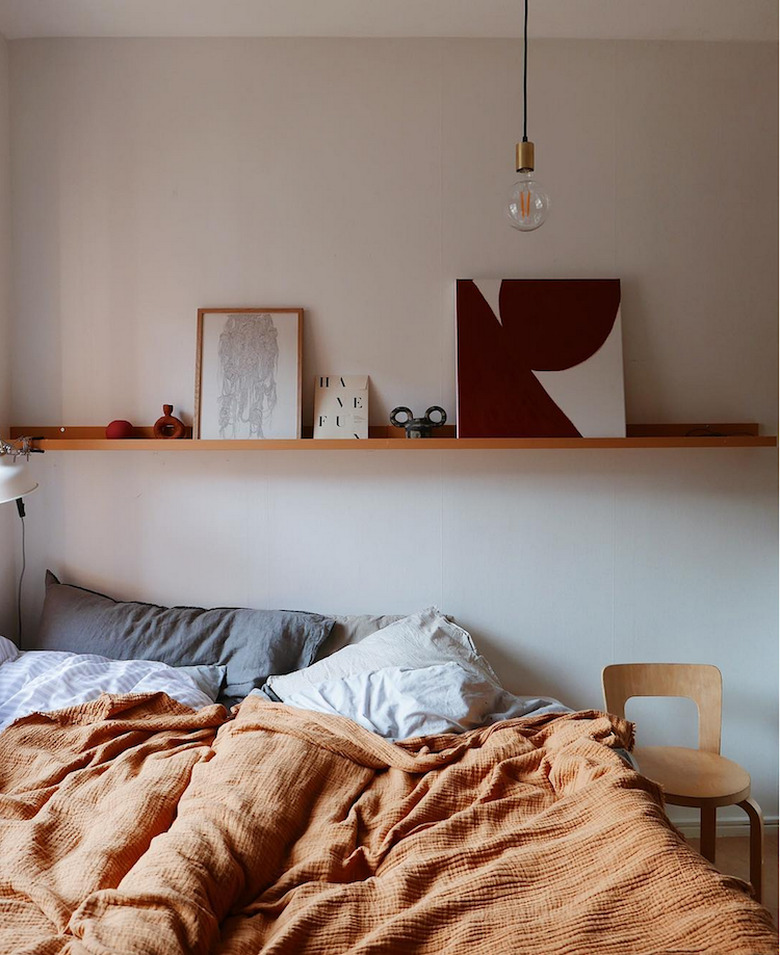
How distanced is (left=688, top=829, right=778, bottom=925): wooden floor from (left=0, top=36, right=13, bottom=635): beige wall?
2.61 m

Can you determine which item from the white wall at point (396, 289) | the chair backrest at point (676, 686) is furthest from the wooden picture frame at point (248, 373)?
the chair backrest at point (676, 686)

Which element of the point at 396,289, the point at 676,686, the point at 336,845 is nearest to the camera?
the point at 336,845

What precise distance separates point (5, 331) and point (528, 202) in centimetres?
195

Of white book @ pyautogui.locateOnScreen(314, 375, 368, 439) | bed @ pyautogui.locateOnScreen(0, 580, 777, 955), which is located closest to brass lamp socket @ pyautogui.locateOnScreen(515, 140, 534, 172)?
white book @ pyautogui.locateOnScreen(314, 375, 368, 439)

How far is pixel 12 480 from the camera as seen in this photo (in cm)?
226

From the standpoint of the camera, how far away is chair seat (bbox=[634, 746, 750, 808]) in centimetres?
238

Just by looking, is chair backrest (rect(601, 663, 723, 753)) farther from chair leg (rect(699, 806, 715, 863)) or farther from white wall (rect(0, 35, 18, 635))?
white wall (rect(0, 35, 18, 635))

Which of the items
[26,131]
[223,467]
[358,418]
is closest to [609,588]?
[358,418]

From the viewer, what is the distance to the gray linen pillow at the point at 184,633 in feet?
8.87

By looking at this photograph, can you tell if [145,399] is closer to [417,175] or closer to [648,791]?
[417,175]

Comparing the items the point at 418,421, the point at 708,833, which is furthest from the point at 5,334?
the point at 708,833

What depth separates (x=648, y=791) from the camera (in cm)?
178

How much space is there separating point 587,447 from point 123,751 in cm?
171

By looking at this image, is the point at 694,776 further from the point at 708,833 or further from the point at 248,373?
the point at 248,373
